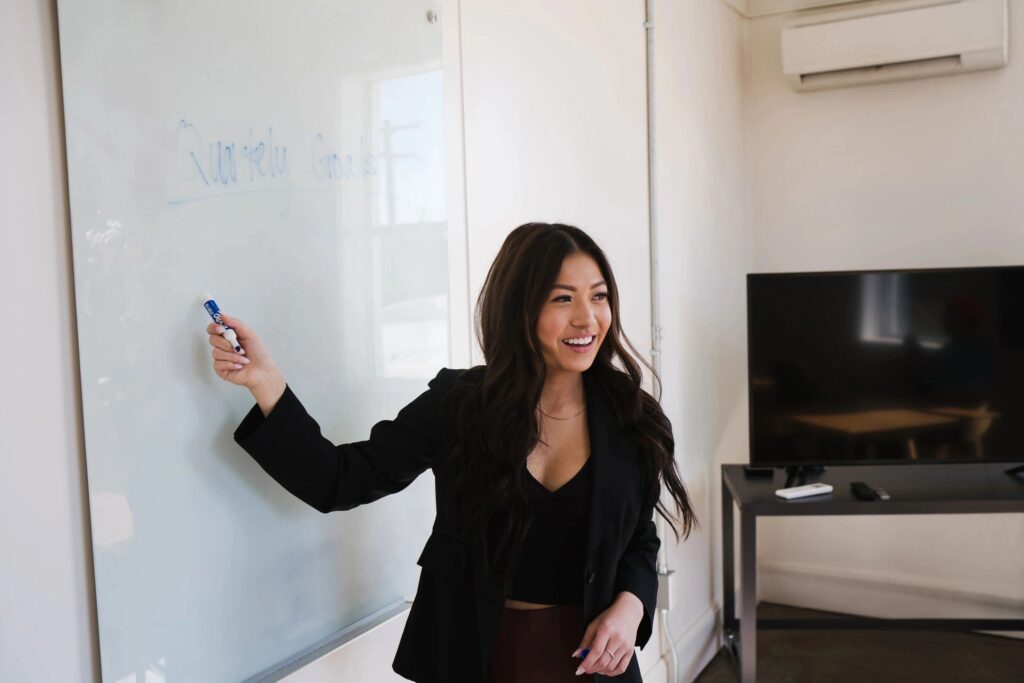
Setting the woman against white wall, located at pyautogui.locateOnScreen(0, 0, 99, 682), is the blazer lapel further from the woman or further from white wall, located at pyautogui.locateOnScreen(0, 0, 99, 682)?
white wall, located at pyautogui.locateOnScreen(0, 0, 99, 682)

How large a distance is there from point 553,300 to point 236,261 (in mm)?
518

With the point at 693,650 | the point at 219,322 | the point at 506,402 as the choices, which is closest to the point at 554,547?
the point at 506,402

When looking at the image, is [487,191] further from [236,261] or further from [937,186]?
[937,186]

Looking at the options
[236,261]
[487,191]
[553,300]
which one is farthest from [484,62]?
[236,261]

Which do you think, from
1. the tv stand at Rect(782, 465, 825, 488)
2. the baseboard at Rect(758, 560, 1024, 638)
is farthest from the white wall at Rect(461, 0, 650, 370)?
the baseboard at Rect(758, 560, 1024, 638)

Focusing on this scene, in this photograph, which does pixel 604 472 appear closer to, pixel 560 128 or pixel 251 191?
pixel 251 191

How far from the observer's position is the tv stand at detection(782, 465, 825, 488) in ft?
10.0

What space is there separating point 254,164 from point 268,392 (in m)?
0.35

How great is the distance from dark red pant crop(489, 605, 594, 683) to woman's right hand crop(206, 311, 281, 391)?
0.59 m

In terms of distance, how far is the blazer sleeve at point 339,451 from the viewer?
50.1 inches

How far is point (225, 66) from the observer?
4.20 ft

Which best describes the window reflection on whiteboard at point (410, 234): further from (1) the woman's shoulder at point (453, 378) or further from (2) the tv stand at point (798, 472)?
(2) the tv stand at point (798, 472)

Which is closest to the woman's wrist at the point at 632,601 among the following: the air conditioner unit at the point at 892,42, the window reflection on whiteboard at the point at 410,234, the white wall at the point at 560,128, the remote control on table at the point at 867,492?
the window reflection on whiteboard at the point at 410,234

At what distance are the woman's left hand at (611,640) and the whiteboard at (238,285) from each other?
42cm
